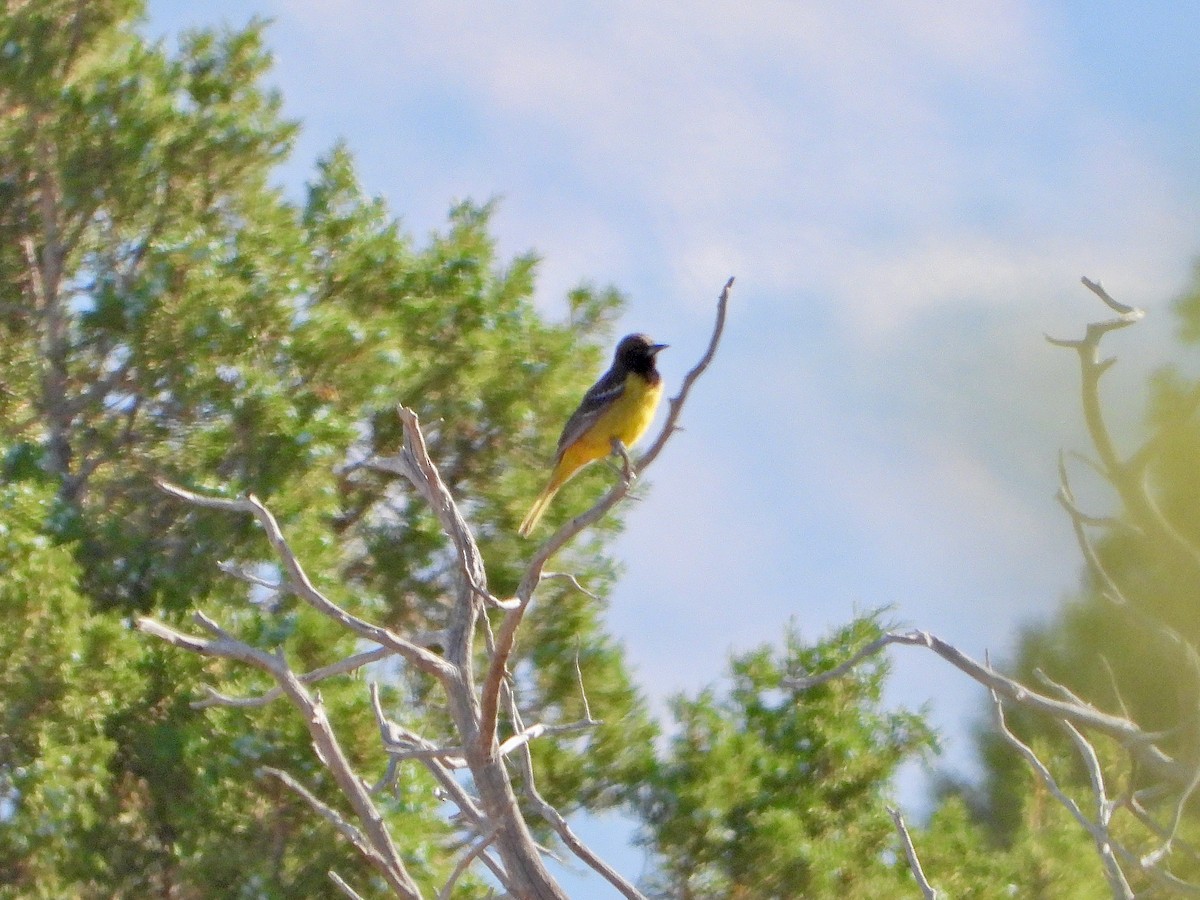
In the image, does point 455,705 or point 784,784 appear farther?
point 784,784

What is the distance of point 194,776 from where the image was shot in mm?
8883

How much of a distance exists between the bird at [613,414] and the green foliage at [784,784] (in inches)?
73.5

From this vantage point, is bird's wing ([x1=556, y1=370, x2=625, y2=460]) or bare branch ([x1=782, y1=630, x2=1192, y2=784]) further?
bird's wing ([x1=556, y1=370, x2=625, y2=460])

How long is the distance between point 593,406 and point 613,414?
24 cm

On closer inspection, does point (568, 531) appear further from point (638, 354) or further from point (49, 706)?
point (49, 706)

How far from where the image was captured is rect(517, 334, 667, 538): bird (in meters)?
7.77

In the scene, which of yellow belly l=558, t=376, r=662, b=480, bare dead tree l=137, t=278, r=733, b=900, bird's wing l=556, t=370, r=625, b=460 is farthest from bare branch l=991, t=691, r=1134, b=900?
bird's wing l=556, t=370, r=625, b=460

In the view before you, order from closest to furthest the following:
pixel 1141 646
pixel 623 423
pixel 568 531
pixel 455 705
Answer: pixel 568 531 < pixel 455 705 < pixel 623 423 < pixel 1141 646

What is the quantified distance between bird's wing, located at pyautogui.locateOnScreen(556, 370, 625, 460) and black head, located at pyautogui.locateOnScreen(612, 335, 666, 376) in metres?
0.08

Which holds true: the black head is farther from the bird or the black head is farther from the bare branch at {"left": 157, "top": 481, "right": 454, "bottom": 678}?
the bare branch at {"left": 157, "top": 481, "right": 454, "bottom": 678}

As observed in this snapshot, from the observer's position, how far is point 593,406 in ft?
26.3

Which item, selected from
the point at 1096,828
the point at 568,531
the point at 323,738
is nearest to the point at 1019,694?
the point at 1096,828

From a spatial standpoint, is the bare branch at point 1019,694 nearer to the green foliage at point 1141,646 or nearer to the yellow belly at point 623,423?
the green foliage at point 1141,646

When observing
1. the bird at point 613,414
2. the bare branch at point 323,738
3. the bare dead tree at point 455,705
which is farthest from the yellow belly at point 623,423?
the bare branch at point 323,738
